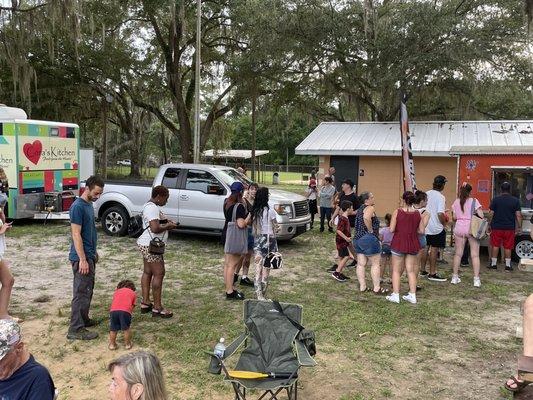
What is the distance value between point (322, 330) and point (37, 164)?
380 inches

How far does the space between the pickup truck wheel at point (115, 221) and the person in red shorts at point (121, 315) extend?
6.41 meters

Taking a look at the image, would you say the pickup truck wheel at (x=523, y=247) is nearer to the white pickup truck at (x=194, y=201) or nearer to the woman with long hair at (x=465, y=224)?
the woman with long hair at (x=465, y=224)

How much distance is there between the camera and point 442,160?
15703 millimetres

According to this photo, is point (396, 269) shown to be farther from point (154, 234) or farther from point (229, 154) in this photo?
point (229, 154)

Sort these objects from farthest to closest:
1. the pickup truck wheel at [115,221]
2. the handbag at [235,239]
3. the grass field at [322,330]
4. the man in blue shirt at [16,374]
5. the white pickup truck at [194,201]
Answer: the pickup truck wheel at [115,221] < the white pickup truck at [194,201] < the handbag at [235,239] < the grass field at [322,330] < the man in blue shirt at [16,374]

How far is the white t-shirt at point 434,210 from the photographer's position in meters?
8.10

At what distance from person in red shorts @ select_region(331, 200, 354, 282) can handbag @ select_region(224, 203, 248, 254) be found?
6.33 ft

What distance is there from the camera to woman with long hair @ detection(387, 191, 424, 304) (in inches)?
259

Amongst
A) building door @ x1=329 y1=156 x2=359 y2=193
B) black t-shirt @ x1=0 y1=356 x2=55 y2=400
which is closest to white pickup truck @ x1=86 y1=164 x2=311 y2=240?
building door @ x1=329 y1=156 x2=359 y2=193

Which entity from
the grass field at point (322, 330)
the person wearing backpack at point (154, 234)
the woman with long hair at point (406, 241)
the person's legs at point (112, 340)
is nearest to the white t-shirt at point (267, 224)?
the grass field at point (322, 330)

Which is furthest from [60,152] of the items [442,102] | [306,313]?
[442,102]

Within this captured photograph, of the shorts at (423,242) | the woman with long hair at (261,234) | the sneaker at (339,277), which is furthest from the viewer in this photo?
the sneaker at (339,277)

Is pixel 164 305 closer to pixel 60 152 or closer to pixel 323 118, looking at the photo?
pixel 60 152

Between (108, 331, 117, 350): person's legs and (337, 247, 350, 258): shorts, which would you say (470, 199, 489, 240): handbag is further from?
(108, 331, 117, 350): person's legs
